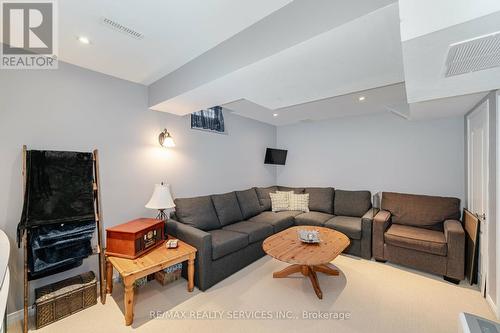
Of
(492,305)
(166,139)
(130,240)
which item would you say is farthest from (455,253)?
(166,139)

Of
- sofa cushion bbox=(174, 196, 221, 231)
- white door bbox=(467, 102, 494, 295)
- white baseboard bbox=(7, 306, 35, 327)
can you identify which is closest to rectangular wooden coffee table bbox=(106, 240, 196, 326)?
sofa cushion bbox=(174, 196, 221, 231)

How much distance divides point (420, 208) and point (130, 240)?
4048 millimetres

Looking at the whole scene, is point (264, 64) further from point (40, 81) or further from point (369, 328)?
point (369, 328)

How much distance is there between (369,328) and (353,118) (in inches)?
140

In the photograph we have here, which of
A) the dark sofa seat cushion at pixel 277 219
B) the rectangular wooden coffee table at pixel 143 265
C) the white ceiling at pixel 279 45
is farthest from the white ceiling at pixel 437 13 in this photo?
the dark sofa seat cushion at pixel 277 219

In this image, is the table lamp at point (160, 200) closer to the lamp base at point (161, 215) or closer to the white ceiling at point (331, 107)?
the lamp base at point (161, 215)

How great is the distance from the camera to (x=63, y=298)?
1940 mm

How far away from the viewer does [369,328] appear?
1.81 meters

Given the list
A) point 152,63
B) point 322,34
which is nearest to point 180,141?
point 152,63

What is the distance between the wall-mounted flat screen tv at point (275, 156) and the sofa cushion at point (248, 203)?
42.5 inches

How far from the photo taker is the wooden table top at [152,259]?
1.92m

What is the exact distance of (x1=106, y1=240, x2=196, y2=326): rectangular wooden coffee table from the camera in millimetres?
1852

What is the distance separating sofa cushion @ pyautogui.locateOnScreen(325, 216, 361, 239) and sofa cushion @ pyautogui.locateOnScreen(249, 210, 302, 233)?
2.16ft

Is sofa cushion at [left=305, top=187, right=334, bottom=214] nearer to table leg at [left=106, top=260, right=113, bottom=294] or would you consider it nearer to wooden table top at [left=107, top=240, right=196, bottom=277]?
wooden table top at [left=107, top=240, right=196, bottom=277]
